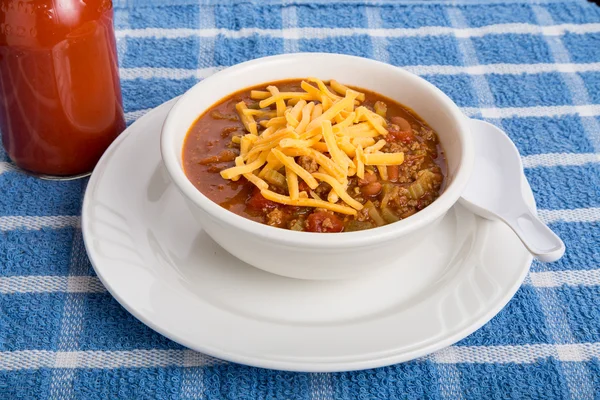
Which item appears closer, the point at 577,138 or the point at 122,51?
the point at 577,138

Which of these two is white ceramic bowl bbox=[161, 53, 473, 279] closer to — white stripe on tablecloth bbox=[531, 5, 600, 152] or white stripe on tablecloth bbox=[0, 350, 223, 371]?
white stripe on tablecloth bbox=[0, 350, 223, 371]

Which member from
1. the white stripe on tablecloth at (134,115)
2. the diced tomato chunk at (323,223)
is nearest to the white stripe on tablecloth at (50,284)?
the diced tomato chunk at (323,223)

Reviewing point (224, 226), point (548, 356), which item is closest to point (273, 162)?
point (224, 226)

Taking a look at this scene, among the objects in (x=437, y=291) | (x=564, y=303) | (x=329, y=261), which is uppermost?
(x=329, y=261)

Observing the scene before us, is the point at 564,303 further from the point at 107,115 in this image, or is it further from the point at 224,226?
the point at 107,115

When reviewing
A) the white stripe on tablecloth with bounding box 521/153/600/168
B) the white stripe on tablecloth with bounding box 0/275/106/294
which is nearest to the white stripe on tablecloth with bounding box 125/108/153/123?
the white stripe on tablecloth with bounding box 0/275/106/294
